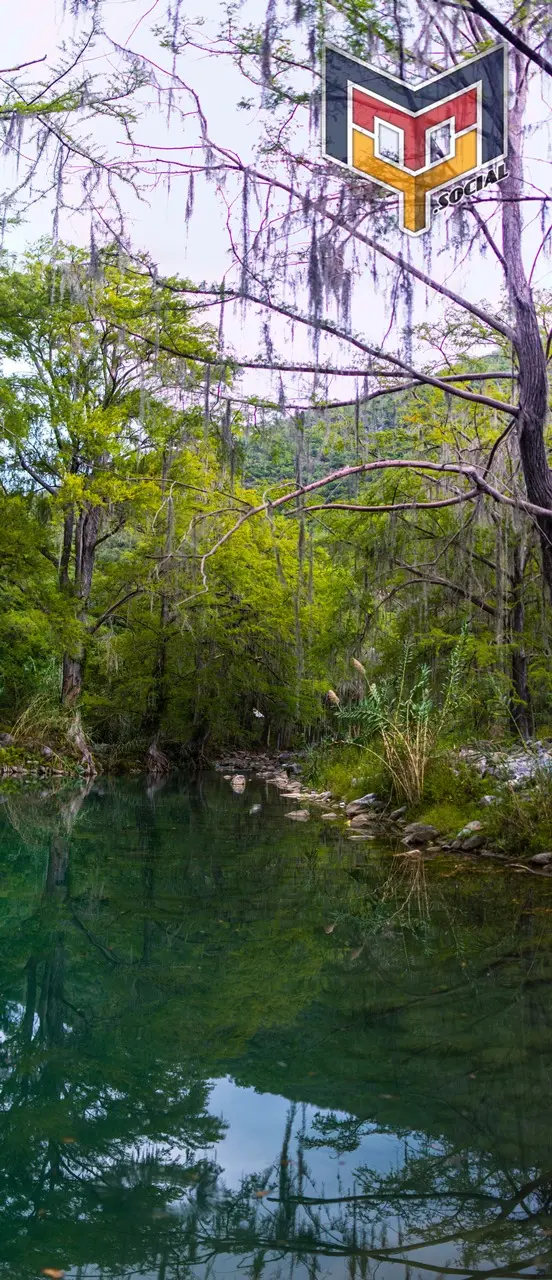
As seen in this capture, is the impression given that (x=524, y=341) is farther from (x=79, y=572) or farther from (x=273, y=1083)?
(x=79, y=572)

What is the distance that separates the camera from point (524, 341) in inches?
251

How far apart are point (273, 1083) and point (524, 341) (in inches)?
205

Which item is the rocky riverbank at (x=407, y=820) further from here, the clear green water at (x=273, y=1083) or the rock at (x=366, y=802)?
the clear green water at (x=273, y=1083)

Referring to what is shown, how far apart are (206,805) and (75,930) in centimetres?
696

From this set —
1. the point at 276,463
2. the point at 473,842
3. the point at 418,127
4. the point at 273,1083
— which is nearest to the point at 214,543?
the point at 276,463

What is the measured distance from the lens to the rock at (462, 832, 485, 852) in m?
7.30

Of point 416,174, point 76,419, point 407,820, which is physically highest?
point 76,419

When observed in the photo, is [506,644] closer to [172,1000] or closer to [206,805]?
[206,805]

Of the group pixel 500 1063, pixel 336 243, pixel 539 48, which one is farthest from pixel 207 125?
pixel 500 1063

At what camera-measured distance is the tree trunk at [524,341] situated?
632cm

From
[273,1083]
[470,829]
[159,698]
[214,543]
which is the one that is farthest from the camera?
[159,698]

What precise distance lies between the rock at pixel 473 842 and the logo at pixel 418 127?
4.44 m

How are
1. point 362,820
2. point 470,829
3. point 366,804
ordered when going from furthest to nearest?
1. point 366,804
2. point 362,820
3. point 470,829

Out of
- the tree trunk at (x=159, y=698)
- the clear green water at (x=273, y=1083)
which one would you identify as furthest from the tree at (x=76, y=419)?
the clear green water at (x=273, y=1083)
